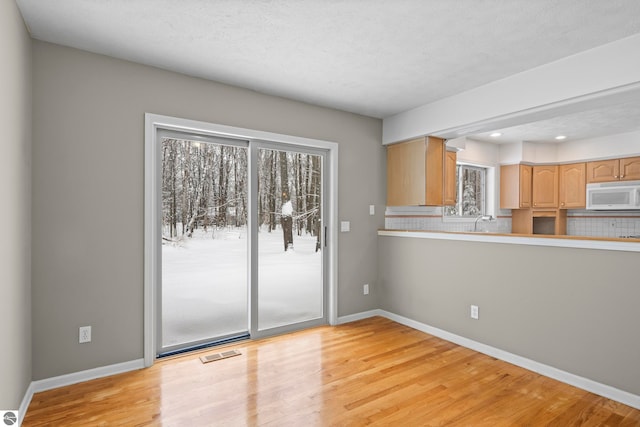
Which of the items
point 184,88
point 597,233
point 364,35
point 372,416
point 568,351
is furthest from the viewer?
point 597,233

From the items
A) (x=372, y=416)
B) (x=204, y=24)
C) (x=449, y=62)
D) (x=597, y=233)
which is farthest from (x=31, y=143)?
(x=597, y=233)

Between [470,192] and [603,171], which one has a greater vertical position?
[603,171]

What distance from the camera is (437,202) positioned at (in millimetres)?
4168

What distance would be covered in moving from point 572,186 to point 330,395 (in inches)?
217

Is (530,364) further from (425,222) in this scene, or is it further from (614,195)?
(614,195)

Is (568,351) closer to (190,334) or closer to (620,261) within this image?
(620,261)

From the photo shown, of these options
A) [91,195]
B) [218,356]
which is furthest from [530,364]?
[91,195]

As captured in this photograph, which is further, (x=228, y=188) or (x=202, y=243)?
(x=228, y=188)

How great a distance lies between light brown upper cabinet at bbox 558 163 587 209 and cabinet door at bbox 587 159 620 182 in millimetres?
92

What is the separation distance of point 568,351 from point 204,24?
362cm

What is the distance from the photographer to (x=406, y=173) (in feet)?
14.0

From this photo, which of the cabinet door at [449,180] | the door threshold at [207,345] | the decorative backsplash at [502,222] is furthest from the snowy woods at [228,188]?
the cabinet door at [449,180]

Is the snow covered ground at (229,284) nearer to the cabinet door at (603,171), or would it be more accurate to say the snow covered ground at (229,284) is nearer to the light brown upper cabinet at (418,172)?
the light brown upper cabinet at (418,172)

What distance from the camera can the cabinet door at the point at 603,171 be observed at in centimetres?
527
